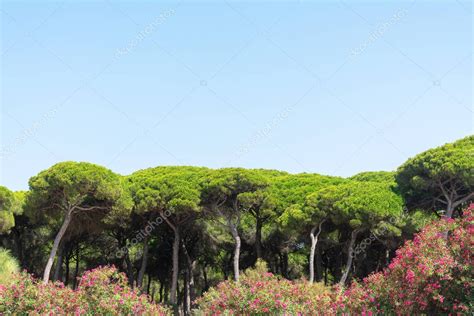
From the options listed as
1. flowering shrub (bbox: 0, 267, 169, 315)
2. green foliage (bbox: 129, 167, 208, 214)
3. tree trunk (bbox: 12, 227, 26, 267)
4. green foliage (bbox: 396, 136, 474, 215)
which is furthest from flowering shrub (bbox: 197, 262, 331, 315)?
tree trunk (bbox: 12, 227, 26, 267)

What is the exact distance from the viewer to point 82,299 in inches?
398

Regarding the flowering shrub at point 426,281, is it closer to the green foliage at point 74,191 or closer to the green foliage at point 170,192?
the green foliage at point 74,191

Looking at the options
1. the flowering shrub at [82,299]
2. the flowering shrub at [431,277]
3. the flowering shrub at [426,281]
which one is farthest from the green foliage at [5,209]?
the flowering shrub at [431,277]

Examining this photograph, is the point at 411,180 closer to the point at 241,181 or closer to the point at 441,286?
the point at 241,181

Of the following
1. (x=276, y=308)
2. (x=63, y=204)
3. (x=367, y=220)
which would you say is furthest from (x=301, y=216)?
(x=276, y=308)

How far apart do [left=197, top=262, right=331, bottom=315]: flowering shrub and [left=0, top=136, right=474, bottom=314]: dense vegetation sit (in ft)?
0.10

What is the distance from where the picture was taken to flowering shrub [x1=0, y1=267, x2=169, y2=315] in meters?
9.80

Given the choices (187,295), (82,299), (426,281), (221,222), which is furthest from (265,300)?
(187,295)

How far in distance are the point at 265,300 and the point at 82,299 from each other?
3953 mm

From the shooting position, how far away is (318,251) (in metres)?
25.8

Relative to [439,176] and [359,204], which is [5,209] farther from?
[439,176]

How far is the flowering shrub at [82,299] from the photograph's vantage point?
9797mm

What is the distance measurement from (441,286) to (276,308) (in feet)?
12.2

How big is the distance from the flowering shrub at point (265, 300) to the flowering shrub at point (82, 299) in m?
1.57
